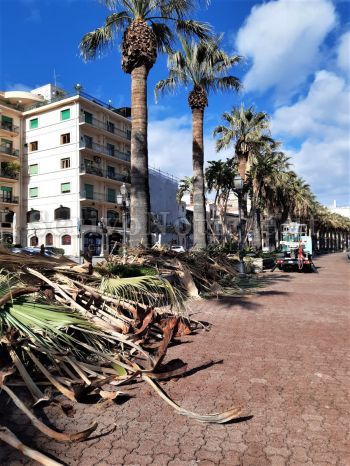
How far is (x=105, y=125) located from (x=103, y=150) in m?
3.26

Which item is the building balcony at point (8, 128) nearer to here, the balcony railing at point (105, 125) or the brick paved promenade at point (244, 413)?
the balcony railing at point (105, 125)

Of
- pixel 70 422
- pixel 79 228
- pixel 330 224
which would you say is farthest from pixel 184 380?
pixel 330 224

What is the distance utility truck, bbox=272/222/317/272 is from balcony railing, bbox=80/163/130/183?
23.7 meters

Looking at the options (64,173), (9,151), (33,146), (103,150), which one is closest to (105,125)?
(103,150)

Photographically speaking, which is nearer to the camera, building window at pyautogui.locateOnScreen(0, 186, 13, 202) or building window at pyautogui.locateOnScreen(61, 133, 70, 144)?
building window at pyautogui.locateOnScreen(0, 186, 13, 202)

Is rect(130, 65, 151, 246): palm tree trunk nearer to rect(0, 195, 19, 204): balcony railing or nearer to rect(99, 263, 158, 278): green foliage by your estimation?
rect(99, 263, 158, 278): green foliage

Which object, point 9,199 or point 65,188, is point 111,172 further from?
point 9,199

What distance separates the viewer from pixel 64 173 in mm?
40938

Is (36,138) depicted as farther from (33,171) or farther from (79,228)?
(79,228)

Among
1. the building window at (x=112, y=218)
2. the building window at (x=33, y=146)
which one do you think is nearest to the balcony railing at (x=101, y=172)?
the building window at (x=112, y=218)

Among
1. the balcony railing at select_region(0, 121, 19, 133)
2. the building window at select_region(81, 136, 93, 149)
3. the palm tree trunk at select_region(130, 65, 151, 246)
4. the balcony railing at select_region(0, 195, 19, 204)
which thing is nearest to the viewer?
the palm tree trunk at select_region(130, 65, 151, 246)

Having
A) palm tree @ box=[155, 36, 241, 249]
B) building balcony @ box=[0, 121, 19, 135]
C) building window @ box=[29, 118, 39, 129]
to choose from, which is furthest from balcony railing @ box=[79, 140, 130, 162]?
palm tree @ box=[155, 36, 241, 249]

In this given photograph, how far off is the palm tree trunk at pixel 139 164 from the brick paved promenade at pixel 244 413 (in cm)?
645

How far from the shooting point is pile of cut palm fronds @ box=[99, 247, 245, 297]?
33.8ft
